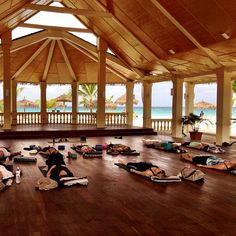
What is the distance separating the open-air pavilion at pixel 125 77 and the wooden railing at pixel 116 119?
51 mm

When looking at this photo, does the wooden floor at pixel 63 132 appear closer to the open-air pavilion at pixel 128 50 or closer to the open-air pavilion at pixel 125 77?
the open-air pavilion at pixel 125 77

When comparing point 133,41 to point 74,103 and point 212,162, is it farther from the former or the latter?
point 212,162

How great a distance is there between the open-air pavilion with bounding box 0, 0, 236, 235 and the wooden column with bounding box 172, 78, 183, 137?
4cm

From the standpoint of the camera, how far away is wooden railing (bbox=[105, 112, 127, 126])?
14.9 meters

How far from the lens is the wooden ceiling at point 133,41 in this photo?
292 inches

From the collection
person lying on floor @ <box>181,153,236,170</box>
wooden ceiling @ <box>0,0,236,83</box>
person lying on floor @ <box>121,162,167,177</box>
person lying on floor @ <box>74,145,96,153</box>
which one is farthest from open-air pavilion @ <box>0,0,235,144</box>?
person lying on floor @ <box>74,145,96,153</box>

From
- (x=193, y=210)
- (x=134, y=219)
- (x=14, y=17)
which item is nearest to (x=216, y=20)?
(x=193, y=210)

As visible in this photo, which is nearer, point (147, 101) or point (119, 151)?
point (119, 151)

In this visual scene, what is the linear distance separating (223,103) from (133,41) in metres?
3.69

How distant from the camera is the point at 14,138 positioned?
10.4 meters

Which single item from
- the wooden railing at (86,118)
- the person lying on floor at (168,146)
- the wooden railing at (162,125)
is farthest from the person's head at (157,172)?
the wooden railing at (86,118)


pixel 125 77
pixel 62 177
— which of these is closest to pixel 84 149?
pixel 62 177

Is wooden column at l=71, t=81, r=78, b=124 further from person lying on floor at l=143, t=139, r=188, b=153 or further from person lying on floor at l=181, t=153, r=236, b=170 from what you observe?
person lying on floor at l=181, t=153, r=236, b=170

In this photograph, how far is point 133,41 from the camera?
10859mm
